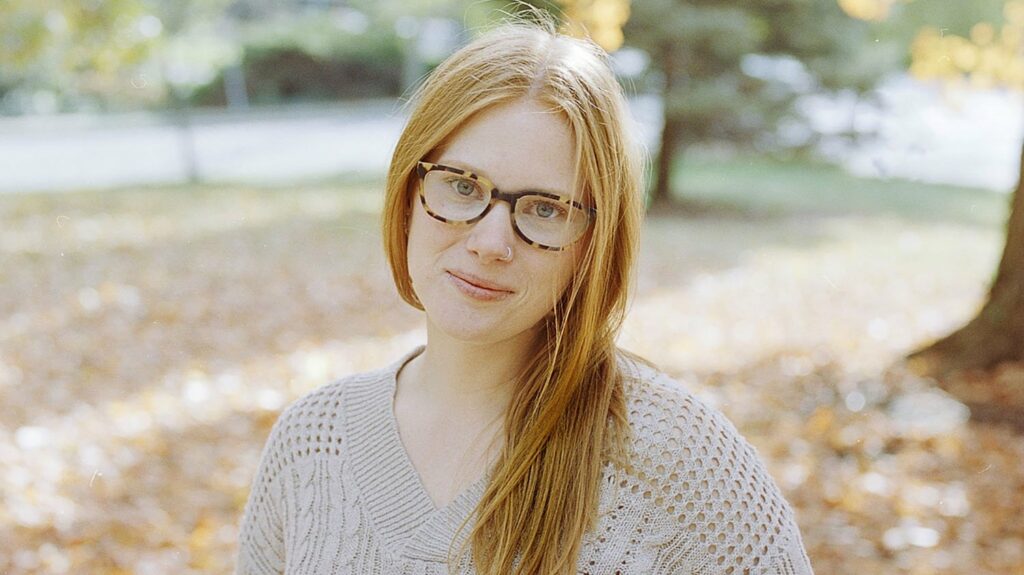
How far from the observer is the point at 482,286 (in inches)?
55.5

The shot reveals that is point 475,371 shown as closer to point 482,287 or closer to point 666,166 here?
point 482,287

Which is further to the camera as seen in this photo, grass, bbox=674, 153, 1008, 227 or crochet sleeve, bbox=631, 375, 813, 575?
grass, bbox=674, 153, 1008, 227

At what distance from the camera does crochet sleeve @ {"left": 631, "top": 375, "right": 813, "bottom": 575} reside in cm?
139

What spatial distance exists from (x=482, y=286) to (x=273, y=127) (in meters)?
18.0

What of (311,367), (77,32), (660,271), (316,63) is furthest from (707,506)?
(316,63)

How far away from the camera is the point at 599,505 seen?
1.41 metres

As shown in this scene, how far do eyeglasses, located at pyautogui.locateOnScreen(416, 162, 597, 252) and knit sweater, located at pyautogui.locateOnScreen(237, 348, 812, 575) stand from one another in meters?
0.28

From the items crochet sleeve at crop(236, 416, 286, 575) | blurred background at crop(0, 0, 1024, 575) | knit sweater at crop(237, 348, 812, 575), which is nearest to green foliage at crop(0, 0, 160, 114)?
blurred background at crop(0, 0, 1024, 575)

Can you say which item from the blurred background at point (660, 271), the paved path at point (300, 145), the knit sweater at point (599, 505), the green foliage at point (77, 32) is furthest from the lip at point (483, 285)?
the paved path at point (300, 145)

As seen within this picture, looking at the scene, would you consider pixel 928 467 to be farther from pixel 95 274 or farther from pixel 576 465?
pixel 95 274

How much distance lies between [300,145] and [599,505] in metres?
15.7

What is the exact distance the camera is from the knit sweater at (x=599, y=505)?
4.57ft

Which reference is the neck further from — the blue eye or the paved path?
the paved path

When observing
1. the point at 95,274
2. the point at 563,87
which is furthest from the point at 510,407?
the point at 95,274
